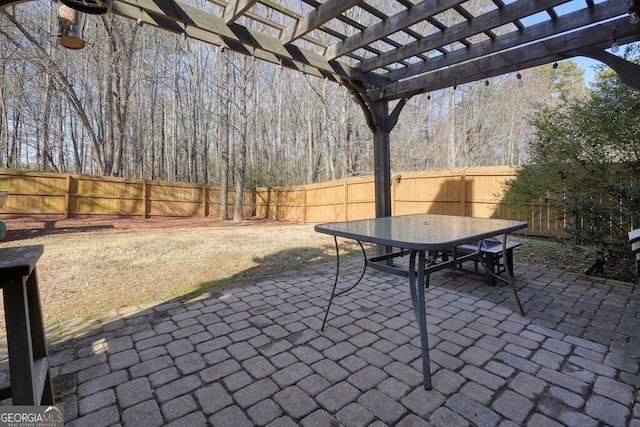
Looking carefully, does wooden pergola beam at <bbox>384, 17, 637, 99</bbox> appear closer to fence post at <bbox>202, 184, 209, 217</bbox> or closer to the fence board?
the fence board

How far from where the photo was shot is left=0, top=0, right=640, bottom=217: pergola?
238cm

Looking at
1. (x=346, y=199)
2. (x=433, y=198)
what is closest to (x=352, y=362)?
(x=433, y=198)

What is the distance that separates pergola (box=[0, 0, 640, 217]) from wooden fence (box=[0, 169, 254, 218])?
33.8 ft

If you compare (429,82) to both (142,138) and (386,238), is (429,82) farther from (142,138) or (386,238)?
(142,138)

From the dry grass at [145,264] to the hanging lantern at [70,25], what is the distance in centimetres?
222

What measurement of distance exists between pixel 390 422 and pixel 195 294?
2.42 m

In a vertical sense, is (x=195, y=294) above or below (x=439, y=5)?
below

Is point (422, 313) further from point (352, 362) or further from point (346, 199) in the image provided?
point (346, 199)

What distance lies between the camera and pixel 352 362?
188cm

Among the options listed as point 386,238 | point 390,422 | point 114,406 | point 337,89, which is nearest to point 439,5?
point 386,238

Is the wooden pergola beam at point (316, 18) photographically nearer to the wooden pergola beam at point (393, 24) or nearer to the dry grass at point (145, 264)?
the wooden pergola beam at point (393, 24)

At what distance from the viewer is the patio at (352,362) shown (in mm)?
1463

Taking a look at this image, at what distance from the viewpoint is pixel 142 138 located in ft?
53.7

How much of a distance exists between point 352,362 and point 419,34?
313cm
